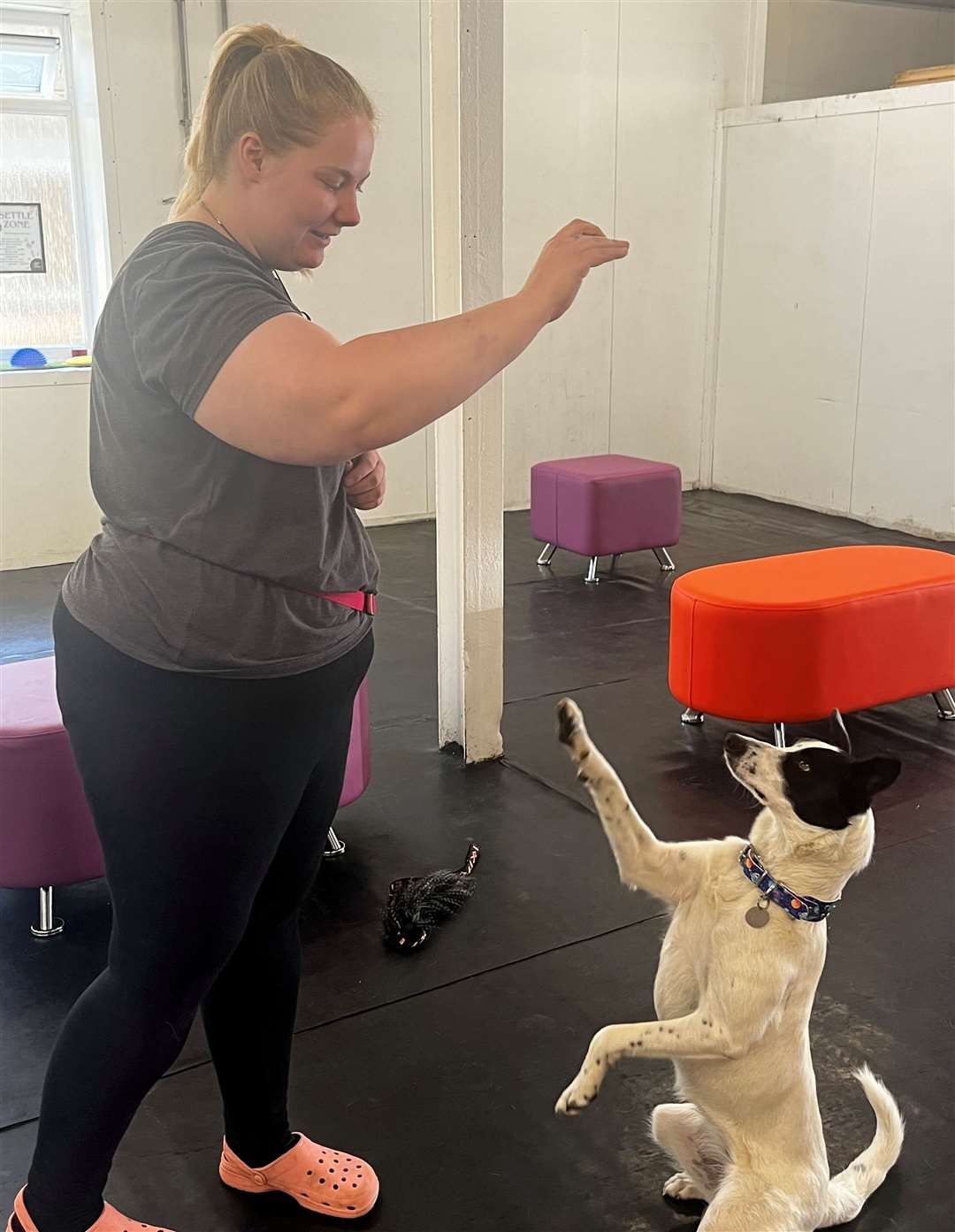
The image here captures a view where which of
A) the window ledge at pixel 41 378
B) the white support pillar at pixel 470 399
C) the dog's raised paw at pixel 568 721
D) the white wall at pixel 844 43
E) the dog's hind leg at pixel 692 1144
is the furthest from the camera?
the white wall at pixel 844 43

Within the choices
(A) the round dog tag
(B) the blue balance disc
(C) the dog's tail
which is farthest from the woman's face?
(B) the blue balance disc

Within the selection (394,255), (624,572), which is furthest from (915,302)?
(394,255)

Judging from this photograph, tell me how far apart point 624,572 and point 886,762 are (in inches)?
185

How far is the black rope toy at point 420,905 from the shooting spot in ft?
8.95

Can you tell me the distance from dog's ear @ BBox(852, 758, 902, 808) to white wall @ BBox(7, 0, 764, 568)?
18.1ft

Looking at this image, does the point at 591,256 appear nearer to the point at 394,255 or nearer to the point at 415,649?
the point at 415,649

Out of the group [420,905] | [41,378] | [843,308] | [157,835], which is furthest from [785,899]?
[843,308]

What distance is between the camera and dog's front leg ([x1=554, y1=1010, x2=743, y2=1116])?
1.67 metres

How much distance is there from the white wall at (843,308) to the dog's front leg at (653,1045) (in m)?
5.84

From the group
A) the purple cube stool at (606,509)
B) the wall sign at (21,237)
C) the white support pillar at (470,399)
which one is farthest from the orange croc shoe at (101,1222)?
the wall sign at (21,237)

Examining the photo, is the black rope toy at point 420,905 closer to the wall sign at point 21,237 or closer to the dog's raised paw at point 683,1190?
the dog's raised paw at point 683,1190

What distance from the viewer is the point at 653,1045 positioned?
5.52ft

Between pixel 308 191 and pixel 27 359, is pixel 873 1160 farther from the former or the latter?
pixel 27 359

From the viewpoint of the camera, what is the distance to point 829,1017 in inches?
96.4
